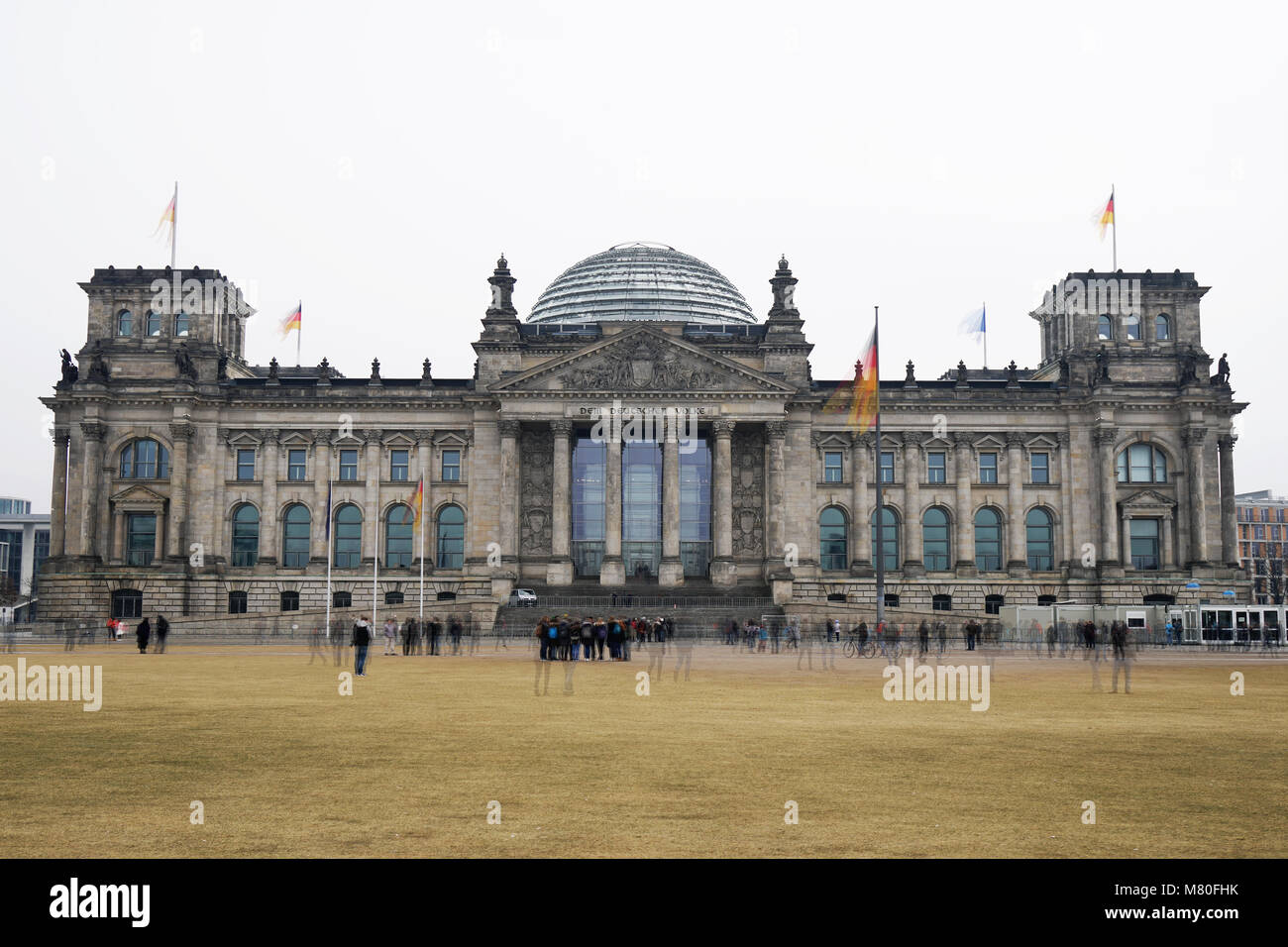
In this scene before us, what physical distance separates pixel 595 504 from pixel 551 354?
11292 millimetres

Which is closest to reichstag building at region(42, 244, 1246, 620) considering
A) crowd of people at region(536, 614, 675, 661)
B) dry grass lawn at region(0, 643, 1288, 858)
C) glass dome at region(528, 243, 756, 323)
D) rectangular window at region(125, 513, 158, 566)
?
rectangular window at region(125, 513, 158, 566)

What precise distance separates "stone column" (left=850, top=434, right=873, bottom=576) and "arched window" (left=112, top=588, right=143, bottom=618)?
50.3 m

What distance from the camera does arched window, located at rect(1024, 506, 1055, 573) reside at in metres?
92.8

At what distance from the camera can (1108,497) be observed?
3565 inches

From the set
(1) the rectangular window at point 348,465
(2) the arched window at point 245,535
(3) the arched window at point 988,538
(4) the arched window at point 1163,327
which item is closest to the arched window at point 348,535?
(1) the rectangular window at point 348,465

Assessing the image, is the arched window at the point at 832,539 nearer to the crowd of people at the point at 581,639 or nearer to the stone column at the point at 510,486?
the stone column at the point at 510,486

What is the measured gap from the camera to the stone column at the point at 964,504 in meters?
91.6

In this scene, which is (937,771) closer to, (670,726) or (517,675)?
(670,726)

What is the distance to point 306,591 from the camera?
298 ft

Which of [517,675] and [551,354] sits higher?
[551,354]

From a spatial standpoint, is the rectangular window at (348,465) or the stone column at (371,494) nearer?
the stone column at (371,494)

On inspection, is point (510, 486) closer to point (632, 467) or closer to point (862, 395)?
point (632, 467)

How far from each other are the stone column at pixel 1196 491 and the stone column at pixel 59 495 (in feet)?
262
